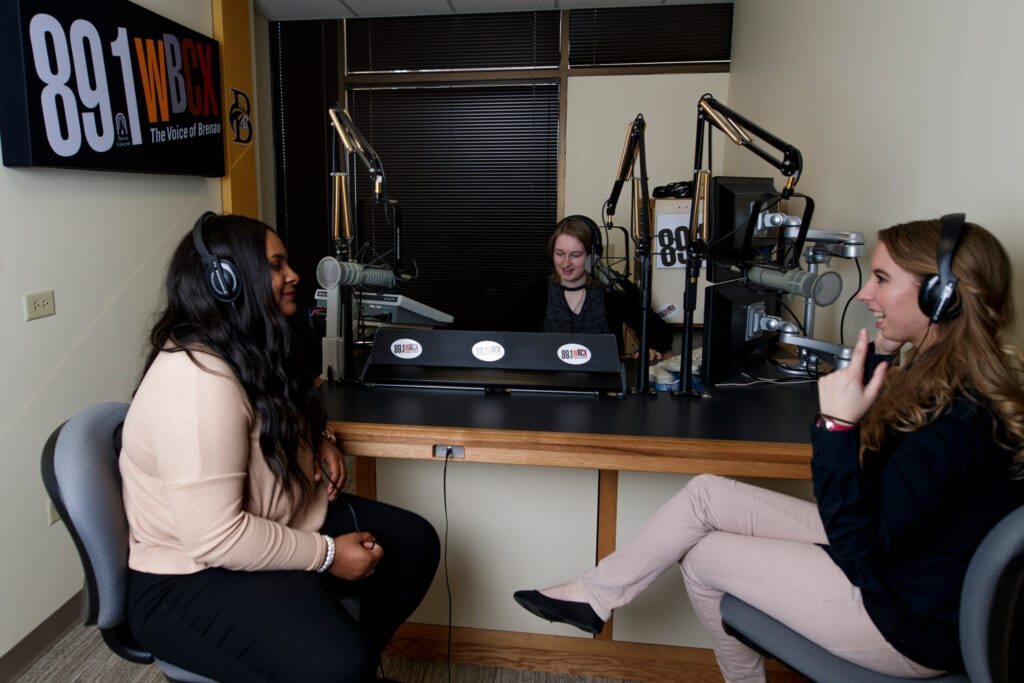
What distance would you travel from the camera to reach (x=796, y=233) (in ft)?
5.63

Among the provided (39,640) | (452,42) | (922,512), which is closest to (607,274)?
(922,512)

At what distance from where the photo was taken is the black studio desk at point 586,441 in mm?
1427

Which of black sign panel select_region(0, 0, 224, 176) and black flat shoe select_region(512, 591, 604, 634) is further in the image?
black sign panel select_region(0, 0, 224, 176)

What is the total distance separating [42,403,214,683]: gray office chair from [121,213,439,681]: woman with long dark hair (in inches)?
1.0

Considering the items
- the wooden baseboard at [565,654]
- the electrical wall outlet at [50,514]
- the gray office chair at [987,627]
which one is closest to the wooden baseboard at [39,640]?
the electrical wall outlet at [50,514]

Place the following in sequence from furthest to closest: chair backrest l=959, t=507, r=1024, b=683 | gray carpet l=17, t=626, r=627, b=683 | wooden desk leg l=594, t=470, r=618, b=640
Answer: gray carpet l=17, t=626, r=627, b=683, wooden desk leg l=594, t=470, r=618, b=640, chair backrest l=959, t=507, r=1024, b=683

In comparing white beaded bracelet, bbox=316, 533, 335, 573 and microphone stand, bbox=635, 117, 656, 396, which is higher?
microphone stand, bbox=635, 117, 656, 396

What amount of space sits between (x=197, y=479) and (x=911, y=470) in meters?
1.05

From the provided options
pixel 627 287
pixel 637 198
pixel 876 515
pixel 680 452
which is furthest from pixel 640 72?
pixel 876 515

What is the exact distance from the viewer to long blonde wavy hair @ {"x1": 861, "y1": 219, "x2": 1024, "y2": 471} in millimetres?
1056

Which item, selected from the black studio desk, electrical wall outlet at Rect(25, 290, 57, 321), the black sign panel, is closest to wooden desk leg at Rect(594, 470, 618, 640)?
the black studio desk

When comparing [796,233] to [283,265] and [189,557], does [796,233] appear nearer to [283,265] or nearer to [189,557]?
[283,265]

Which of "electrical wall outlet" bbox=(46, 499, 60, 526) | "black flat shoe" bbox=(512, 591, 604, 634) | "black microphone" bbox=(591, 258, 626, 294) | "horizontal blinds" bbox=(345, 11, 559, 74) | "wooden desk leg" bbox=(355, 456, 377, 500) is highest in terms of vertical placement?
"horizontal blinds" bbox=(345, 11, 559, 74)

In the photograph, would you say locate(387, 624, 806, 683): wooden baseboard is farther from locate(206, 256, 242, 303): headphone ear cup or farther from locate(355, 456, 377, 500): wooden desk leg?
locate(206, 256, 242, 303): headphone ear cup
